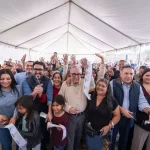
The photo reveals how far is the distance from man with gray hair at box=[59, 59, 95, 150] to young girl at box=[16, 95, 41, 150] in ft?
1.37

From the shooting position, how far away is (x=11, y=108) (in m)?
Result: 1.78

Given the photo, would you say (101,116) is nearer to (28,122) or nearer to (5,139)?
(28,122)

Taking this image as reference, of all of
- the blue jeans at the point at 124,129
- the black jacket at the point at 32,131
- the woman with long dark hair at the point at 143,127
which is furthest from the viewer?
the blue jeans at the point at 124,129

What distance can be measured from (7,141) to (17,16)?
4243 millimetres

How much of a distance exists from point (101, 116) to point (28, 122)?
850mm

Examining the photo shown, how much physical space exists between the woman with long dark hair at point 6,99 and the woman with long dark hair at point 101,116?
37.0 inches

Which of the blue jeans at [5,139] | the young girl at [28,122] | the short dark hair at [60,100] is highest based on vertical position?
the short dark hair at [60,100]

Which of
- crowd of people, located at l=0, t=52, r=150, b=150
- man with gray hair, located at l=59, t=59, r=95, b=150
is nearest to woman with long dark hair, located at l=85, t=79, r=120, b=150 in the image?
crowd of people, located at l=0, t=52, r=150, b=150

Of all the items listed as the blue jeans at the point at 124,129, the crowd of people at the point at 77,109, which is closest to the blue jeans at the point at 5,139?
the crowd of people at the point at 77,109

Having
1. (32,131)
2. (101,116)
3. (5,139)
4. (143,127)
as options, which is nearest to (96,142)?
(101,116)

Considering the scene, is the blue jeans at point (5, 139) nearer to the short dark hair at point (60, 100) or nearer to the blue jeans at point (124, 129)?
the short dark hair at point (60, 100)

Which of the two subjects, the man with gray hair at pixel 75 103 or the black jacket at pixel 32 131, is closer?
the black jacket at pixel 32 131

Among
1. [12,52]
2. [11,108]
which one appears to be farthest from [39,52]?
[11,108]

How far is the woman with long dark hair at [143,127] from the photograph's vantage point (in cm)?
177
